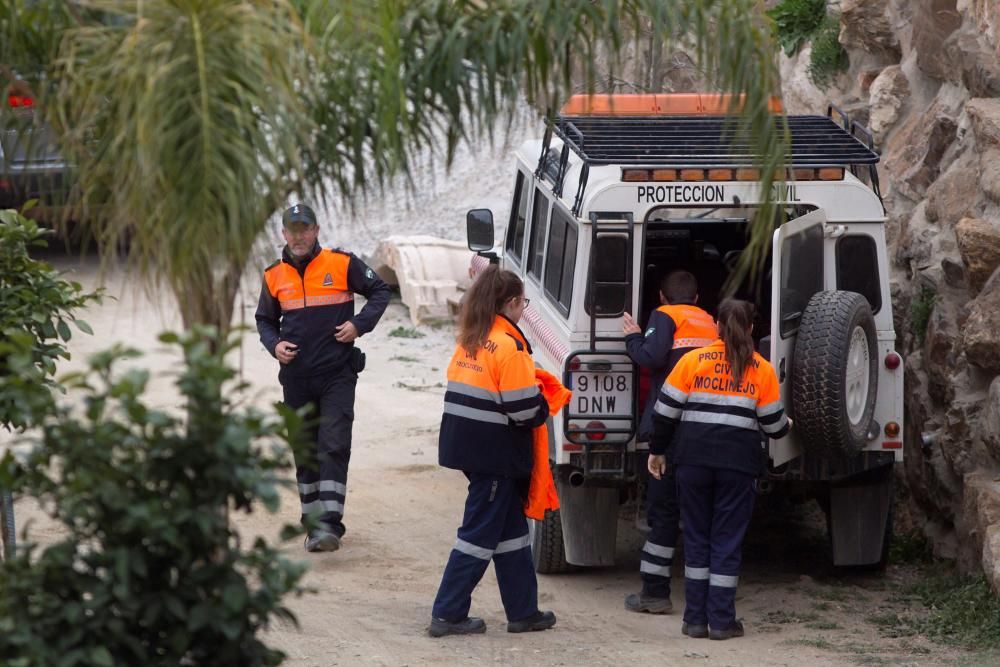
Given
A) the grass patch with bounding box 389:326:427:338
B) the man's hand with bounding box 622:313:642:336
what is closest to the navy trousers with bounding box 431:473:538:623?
the man's hand with bounding box 622:313:642:336

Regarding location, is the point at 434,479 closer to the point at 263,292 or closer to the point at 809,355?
the point at 263,292

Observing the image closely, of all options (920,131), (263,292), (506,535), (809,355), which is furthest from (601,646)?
(920,131)

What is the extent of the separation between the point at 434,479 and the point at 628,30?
218 inches

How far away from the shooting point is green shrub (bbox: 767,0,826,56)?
1057 cm

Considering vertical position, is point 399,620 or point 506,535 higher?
point 506,535

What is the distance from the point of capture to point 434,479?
9438 mm

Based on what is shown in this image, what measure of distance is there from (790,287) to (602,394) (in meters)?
1.01

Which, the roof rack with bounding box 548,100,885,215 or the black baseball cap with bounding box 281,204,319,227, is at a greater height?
the roof rack with bounding box 548,100,885,215

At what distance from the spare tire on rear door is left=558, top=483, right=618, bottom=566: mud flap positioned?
1.16m

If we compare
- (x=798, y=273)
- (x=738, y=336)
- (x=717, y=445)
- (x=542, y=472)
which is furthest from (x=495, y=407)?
(x=798, y=273)

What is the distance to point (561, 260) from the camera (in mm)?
7074

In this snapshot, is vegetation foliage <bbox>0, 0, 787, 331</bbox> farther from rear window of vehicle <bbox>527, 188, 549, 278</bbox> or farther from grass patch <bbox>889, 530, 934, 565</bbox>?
grass patch <bbox>889, 530, 934, 565</bbox>

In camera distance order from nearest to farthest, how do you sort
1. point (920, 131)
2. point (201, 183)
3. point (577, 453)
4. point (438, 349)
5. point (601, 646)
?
point (201, 183) < point (601, 646) < point (577, 453) < point (920, 131) < point (438, 349)

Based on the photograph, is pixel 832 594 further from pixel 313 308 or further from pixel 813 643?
pixel 313 308
